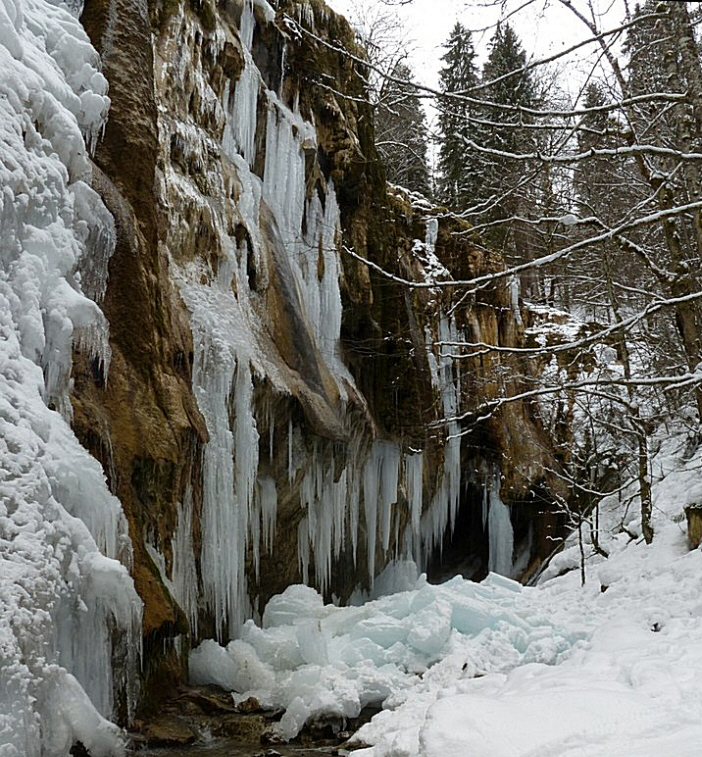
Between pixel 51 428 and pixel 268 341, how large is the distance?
443 cm

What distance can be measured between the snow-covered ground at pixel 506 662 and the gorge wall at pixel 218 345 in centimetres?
101

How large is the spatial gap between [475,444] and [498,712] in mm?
11826

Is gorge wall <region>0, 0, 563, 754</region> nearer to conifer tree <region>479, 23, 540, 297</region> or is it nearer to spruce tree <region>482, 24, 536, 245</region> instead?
Answer: conifer tree <region>479, 23, 540, 297</region>

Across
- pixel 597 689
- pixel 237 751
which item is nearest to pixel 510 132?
pixel 597 689

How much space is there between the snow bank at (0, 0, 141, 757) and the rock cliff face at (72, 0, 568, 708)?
370 mm

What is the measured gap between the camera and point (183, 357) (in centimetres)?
701

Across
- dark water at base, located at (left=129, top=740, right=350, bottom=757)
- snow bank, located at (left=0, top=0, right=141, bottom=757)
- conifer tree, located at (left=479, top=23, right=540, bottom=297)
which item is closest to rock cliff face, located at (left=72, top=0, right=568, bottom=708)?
snow bank, located at (left=0, top=0, right=141, bottom=757)

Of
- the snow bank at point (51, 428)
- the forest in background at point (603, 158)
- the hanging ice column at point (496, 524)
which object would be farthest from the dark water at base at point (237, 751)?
the hanging ice column at point (496, 524)

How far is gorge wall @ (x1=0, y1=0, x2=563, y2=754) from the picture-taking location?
188 inches

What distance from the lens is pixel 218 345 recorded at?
7.76m

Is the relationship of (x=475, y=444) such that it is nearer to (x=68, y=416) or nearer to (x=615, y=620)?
(x=615, y=620)

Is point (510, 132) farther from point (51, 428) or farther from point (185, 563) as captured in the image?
point (185, 563)

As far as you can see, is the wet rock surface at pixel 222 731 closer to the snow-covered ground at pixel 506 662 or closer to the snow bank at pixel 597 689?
the snow-covered ground at pixel 506 662

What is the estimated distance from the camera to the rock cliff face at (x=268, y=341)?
6090 mm
